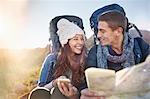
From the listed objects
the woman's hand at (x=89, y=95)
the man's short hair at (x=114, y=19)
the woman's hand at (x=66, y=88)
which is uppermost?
the man's short hair at (x=114, y=19)

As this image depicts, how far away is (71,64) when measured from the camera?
1.75 m

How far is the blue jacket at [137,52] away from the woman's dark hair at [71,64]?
0.05 meters

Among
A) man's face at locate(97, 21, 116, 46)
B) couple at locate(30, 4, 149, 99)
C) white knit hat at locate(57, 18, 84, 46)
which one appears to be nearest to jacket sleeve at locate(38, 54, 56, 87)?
couple at locate(30, 4, 149, 99)

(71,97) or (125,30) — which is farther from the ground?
Result: (125,30)

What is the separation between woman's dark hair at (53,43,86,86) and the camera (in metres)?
1.73

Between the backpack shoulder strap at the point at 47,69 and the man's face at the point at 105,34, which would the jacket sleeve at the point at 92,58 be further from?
the backpack shoulder strap at the point at 47,69

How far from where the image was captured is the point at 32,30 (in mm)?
1754

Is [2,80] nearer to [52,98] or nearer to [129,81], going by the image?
[52,98]

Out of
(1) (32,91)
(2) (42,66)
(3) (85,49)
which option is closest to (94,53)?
(3) (85,49)

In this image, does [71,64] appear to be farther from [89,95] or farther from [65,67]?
[89,95]

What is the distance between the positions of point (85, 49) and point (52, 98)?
388mm

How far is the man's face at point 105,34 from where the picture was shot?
5.71ft

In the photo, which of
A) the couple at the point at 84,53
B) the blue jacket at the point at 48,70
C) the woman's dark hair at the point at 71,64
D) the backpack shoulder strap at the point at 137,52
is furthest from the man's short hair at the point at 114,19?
the blue jacket at the point at 48,70

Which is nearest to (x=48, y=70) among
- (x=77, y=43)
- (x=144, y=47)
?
(x=77, y=43)
